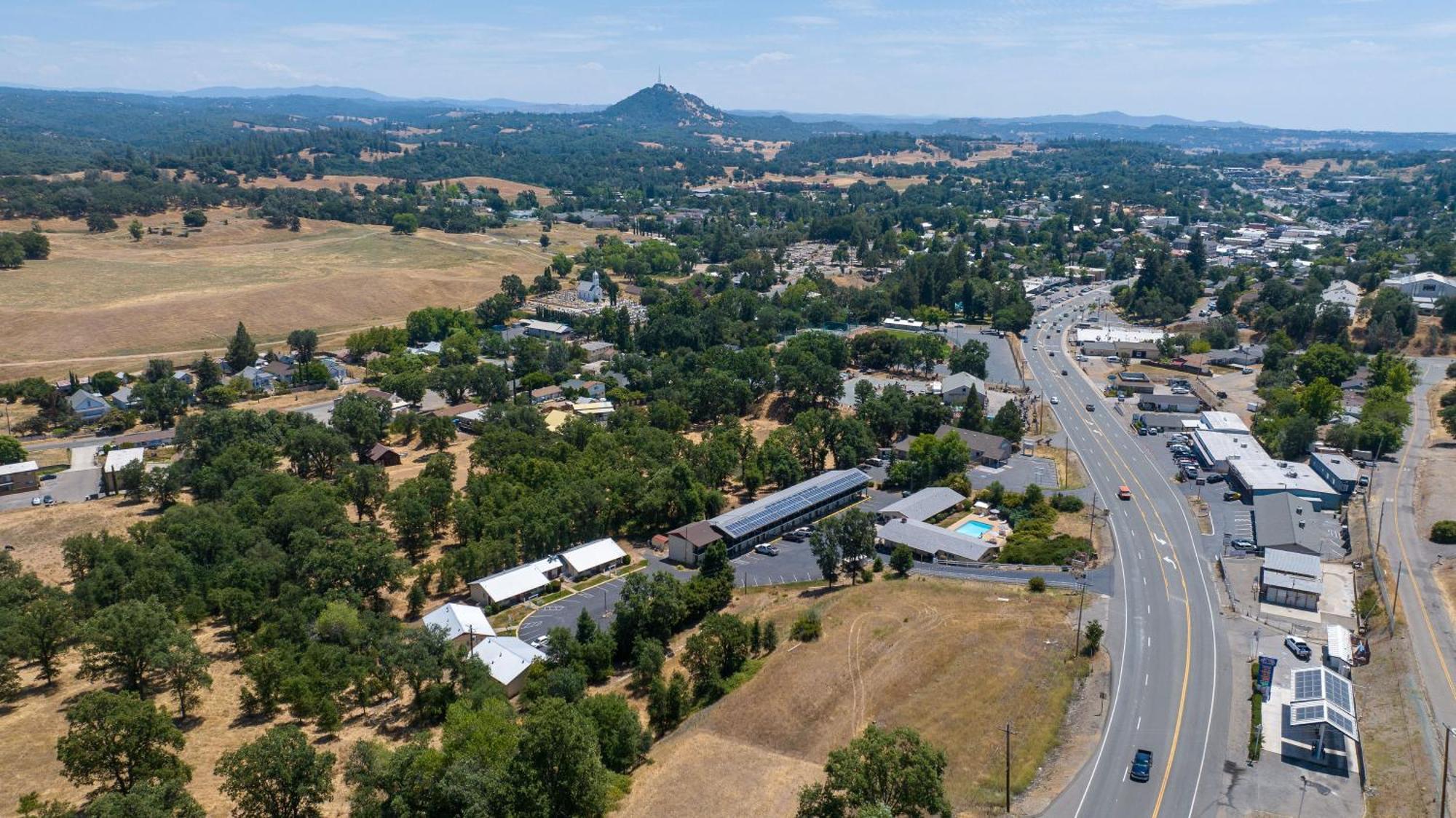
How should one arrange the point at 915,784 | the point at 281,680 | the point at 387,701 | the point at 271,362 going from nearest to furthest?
the point at 915,784 < the point at 281,680 < the point at 387,701 < the point at 271,362

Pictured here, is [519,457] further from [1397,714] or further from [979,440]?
[1397,714]

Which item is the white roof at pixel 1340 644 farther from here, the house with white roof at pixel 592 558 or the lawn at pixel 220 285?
the lawn at pixel 220 285

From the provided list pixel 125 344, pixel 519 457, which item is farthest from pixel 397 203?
pixel 519 457

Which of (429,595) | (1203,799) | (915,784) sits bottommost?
(429,595)

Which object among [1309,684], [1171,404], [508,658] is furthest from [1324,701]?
[1171,404]

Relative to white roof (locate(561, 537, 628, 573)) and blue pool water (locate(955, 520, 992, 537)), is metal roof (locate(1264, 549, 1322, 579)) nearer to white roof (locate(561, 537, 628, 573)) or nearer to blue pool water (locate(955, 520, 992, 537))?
blue pool water (locate(955, 520, 992, 537))

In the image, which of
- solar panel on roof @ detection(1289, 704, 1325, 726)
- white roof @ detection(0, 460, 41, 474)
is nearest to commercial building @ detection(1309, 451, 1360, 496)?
solar panel on roof @ detection(1289, 704, 1325, 726)

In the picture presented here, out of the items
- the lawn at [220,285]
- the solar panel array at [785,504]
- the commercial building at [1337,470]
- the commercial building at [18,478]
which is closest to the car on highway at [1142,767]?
the solar panel array at [785,504]
